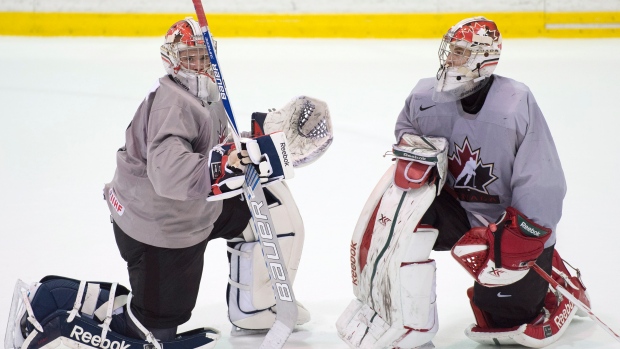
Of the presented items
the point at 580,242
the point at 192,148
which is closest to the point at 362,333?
the point at 192,148

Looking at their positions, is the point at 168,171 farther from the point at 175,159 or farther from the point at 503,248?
the point at 503,248

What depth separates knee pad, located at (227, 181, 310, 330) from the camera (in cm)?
275

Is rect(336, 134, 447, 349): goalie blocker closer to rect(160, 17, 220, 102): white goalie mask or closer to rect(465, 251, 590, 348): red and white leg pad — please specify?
rect(465, 251, 590, 348): red and white leg pad

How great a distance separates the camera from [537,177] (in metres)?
2.43

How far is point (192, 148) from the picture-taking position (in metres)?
2.41

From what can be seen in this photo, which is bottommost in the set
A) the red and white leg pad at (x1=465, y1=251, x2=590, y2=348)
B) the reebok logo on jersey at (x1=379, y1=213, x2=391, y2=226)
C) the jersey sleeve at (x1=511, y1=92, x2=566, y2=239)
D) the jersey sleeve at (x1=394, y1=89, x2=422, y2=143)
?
the red and white leg pad at (x1=465, y1=251, x2=590, y2=348)

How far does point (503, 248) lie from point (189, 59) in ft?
3.09

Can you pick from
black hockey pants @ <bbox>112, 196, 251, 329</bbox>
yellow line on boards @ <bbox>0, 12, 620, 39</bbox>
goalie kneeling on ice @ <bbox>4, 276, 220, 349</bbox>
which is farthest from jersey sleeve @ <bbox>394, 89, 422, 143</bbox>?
yellow line on boards @ <bbox>0, 12, 620, 39</bbox>

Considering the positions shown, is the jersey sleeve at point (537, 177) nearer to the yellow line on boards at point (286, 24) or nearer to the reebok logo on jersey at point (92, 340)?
the reebok logo on jersey at point (92, 340)

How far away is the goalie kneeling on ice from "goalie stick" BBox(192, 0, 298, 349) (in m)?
0.26

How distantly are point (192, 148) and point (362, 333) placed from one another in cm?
70

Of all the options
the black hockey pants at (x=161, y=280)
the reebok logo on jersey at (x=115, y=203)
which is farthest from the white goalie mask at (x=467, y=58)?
the reebok logo on jersey at (x=115, y=203)

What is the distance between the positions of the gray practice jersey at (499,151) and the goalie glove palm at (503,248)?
1.9 inches

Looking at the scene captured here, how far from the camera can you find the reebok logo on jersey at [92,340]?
250 centimetres
